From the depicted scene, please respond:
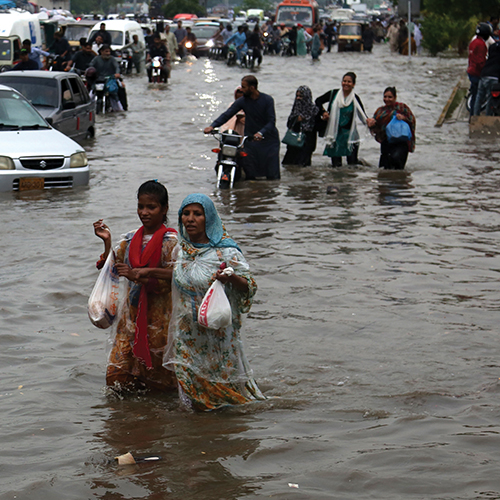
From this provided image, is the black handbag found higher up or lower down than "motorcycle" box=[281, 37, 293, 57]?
lower down

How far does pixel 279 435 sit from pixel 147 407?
86 cm

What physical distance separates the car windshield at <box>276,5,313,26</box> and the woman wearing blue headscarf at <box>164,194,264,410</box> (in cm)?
5485

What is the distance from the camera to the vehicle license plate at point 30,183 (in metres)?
13.2

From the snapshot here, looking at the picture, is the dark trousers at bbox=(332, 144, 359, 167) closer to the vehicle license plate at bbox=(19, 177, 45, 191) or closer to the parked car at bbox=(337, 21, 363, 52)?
the vehicle license plate at bbox=(19, 177, 45, 191)

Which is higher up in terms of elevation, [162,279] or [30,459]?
[162,279]

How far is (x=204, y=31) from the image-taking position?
50.4 m

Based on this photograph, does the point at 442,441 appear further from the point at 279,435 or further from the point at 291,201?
the point at 291,201

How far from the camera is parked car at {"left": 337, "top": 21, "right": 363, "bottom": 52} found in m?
57.5

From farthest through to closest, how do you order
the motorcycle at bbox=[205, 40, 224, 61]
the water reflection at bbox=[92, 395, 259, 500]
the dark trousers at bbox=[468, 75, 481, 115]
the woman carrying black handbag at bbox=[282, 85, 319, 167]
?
the motorcycle at bbox=[205, 40, 224, 61]
the dark trousers at bbox=[468, 75, 481, 115]
the woman carrying black handbag at bbox=[282, 85, 319, 167]
the water reflection at bbox=[92, 395, 259, 500]

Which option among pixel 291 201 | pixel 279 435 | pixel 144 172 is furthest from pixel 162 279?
pixel 144 172

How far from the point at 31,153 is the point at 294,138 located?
4.33 meters

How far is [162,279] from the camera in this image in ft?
18.2

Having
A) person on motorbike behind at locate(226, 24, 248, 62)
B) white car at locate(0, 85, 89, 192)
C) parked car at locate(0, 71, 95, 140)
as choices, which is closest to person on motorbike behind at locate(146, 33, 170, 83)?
person on motorbike behind at locate(226, 24, 248, 62)

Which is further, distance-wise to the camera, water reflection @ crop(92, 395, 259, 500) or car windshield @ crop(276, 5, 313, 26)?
car windshield @ crop(276, 5, 313, 26)
